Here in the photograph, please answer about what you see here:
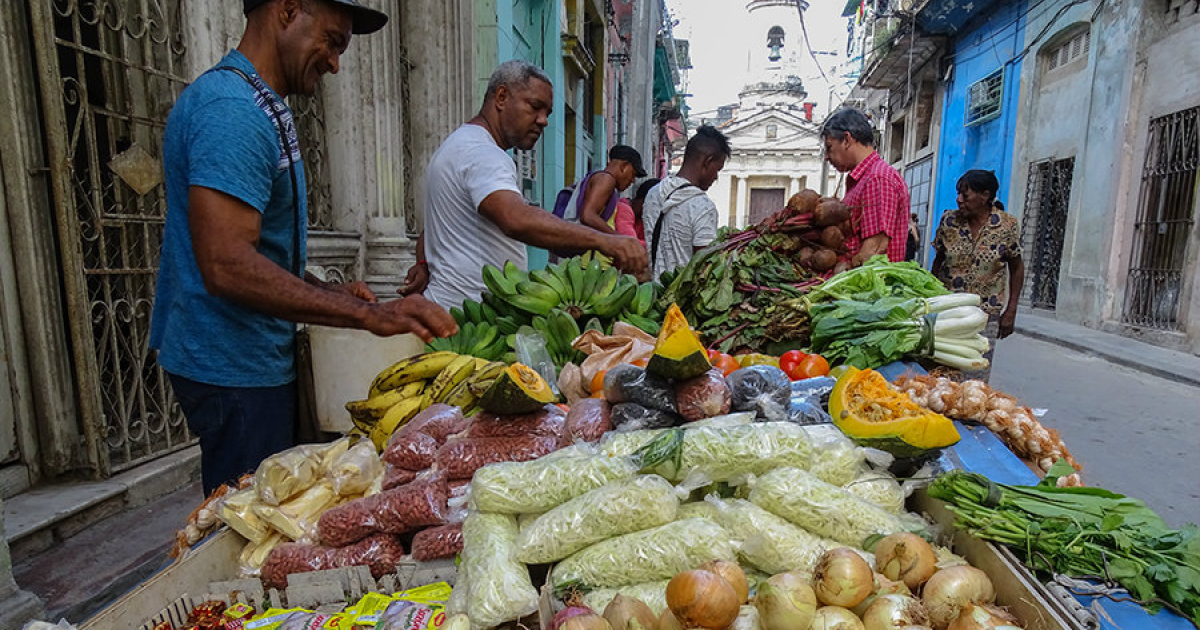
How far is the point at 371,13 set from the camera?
2.13m

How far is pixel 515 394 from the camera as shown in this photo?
5.50 feet

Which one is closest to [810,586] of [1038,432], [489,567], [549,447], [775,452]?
[775,452]

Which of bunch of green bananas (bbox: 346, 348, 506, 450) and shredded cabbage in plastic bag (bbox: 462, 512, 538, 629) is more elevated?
bunch of green bananas (bbox: 346, 348, 506, 450)

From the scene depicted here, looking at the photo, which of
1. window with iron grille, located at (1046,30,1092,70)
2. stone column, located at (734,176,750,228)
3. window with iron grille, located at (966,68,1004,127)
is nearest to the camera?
window with iron grille, located at (1046,30,1092,70)

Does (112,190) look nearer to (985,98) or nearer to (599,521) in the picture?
(599,521)

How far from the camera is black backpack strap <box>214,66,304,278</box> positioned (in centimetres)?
187

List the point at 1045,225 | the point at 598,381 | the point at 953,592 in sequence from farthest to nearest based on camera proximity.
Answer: the point at 1045,225 → the point at 598,381 → the point at 953,592

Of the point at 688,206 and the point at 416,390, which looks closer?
the point at 416,390

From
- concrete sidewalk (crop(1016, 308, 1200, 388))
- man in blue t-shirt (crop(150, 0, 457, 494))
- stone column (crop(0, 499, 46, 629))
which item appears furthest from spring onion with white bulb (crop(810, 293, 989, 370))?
concrete sidewalk (crop(1016, 308, 1200, 388))

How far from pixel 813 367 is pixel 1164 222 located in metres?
10.0

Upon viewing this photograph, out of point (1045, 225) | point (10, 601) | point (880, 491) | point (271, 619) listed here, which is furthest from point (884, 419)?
point (1045, 225)

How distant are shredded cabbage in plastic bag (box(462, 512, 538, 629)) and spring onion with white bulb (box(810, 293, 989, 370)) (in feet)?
6.52

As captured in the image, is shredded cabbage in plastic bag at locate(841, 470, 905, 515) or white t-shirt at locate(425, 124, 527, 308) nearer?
shredded cabbage in plastic bag at locate(841, 470, 905, 515)

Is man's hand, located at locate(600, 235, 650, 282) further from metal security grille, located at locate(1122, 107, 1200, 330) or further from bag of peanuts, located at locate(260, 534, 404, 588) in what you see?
metal security grille, located at locate(1122, 107, 1200, 330)
